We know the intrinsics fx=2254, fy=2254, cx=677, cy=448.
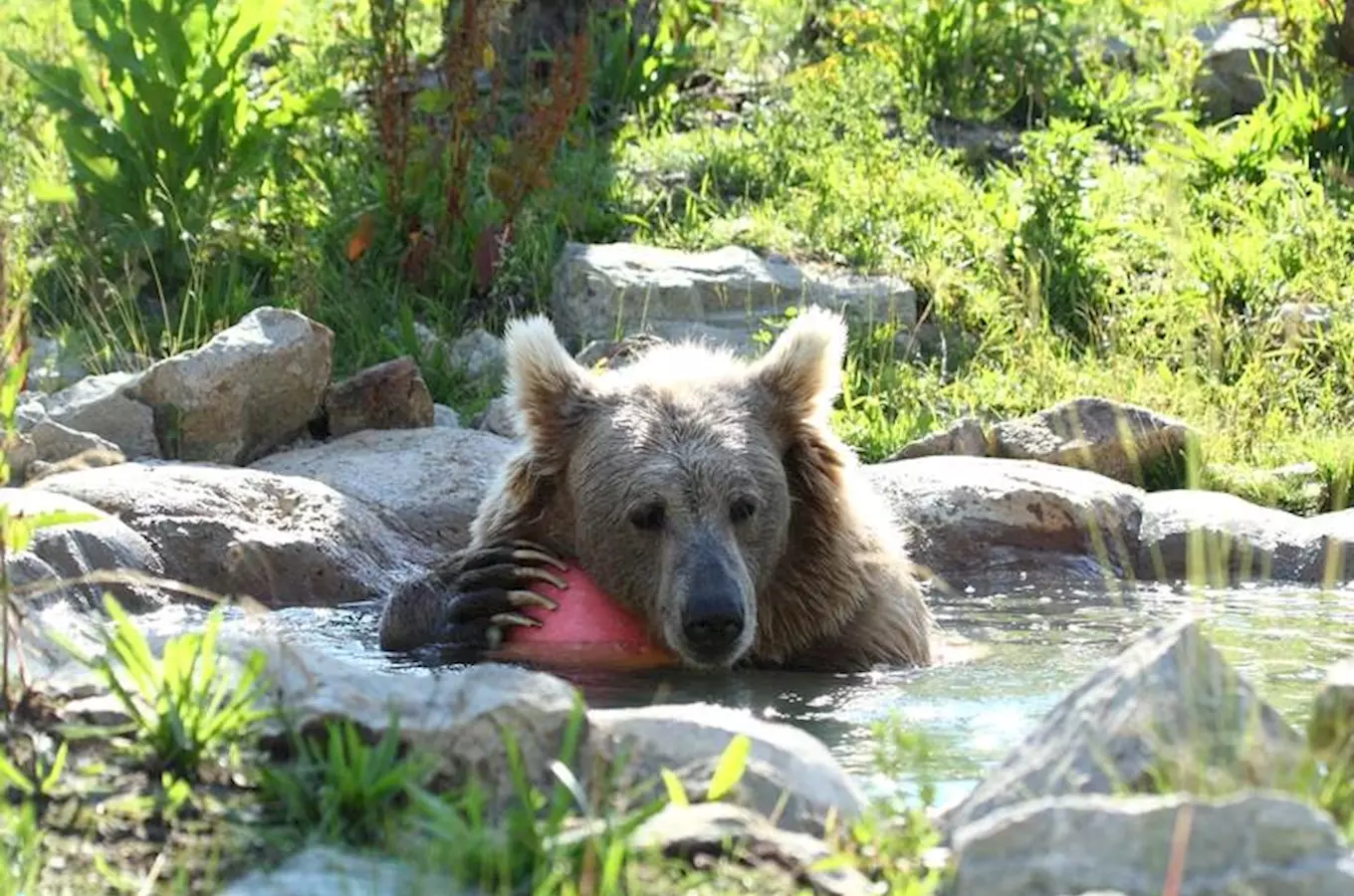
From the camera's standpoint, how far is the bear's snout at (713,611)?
627 centimetres

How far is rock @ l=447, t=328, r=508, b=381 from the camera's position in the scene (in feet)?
34.6

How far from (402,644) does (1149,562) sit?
125 inches

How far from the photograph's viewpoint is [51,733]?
4.09m

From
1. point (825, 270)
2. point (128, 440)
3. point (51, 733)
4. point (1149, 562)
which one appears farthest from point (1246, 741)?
point (825, 270)

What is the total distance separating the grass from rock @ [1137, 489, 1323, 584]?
2.01 ft

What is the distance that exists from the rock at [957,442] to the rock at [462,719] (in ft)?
18.3

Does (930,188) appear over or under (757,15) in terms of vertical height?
under

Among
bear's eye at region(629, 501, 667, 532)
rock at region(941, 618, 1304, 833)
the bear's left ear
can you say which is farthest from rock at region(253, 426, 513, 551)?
rock at region(941, 618, 1304, 833)

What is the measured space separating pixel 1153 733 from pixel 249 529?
4906 millimetres

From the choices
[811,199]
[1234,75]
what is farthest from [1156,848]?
[1234,75]

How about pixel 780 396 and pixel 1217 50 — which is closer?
pixel 780 396

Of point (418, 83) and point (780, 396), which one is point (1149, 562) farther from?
point (418, 83)

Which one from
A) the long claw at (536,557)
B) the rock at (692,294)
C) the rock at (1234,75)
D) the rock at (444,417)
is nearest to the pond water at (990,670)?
the long claw at (536,557)

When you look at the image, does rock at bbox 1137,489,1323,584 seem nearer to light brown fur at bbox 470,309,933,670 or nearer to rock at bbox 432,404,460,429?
light brown fur at bbox 470,309,933,670
